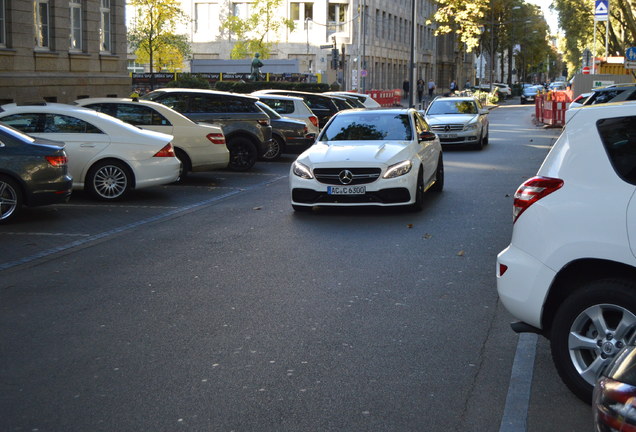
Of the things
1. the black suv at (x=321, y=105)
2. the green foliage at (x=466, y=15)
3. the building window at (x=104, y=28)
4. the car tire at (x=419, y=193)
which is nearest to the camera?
the car tire at (x=419, y=193)

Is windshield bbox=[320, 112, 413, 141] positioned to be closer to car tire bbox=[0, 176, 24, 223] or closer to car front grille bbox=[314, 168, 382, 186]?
car front grille bbox=[314, 168, 382, 186]

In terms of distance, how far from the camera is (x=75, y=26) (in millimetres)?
32625

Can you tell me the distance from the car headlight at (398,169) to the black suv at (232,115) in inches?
309

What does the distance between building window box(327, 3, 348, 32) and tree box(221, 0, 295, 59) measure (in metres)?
5.24

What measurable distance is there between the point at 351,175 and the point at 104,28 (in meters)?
24.1

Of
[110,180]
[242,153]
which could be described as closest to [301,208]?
[110,180]

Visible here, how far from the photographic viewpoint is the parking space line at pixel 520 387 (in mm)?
4980

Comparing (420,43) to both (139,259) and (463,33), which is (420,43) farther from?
(139,259)

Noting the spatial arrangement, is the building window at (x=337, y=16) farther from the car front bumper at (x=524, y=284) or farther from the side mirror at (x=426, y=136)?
the car front bumper at (x=524, y=284)

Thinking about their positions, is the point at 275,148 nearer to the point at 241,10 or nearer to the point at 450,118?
the point at 450,118

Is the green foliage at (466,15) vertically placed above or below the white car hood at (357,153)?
above

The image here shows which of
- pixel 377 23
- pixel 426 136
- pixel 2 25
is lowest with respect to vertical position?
pixel 426 136

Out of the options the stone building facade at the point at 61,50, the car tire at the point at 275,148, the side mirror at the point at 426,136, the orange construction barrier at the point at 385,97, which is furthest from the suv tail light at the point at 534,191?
the orange construction barrier at the point at 385,97

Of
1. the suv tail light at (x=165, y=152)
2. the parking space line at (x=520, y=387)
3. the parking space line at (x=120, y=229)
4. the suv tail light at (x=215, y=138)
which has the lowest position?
the parking space line at (x=520, y=387)
